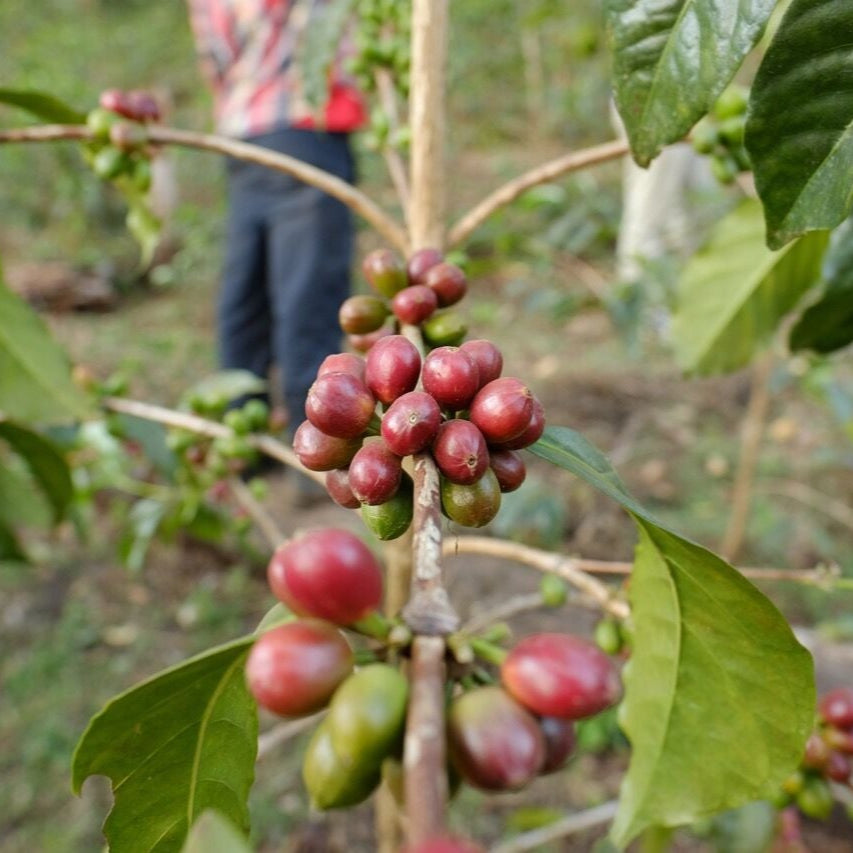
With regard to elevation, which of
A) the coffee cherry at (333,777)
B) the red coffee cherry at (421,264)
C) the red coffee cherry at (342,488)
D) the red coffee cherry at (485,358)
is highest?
the red coffee cherry at (421,264)

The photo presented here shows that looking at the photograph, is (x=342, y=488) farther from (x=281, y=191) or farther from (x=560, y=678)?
(x=281, y=191)

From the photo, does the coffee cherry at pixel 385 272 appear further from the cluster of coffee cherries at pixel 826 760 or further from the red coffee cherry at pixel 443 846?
the cluster of coffee cherries at pixel 826 760

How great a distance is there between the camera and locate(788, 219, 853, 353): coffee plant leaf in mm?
899

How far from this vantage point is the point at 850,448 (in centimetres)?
304

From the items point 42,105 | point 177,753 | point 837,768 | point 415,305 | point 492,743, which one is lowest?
point 837,768

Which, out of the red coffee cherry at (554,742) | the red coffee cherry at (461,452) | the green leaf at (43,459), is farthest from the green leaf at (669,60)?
the green leaf at (43,459)

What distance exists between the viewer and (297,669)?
0.36 meters

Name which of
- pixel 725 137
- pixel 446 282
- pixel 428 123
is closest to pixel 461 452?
pixel 446 282

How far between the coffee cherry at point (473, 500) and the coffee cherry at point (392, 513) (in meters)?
0.03

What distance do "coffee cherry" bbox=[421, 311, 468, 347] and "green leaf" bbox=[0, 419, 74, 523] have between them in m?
0.77

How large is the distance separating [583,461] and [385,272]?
9.8 inches

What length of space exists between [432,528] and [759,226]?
89cm

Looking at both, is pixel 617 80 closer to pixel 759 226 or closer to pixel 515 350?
pixel 759 226

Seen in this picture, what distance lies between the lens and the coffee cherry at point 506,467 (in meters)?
0.48
